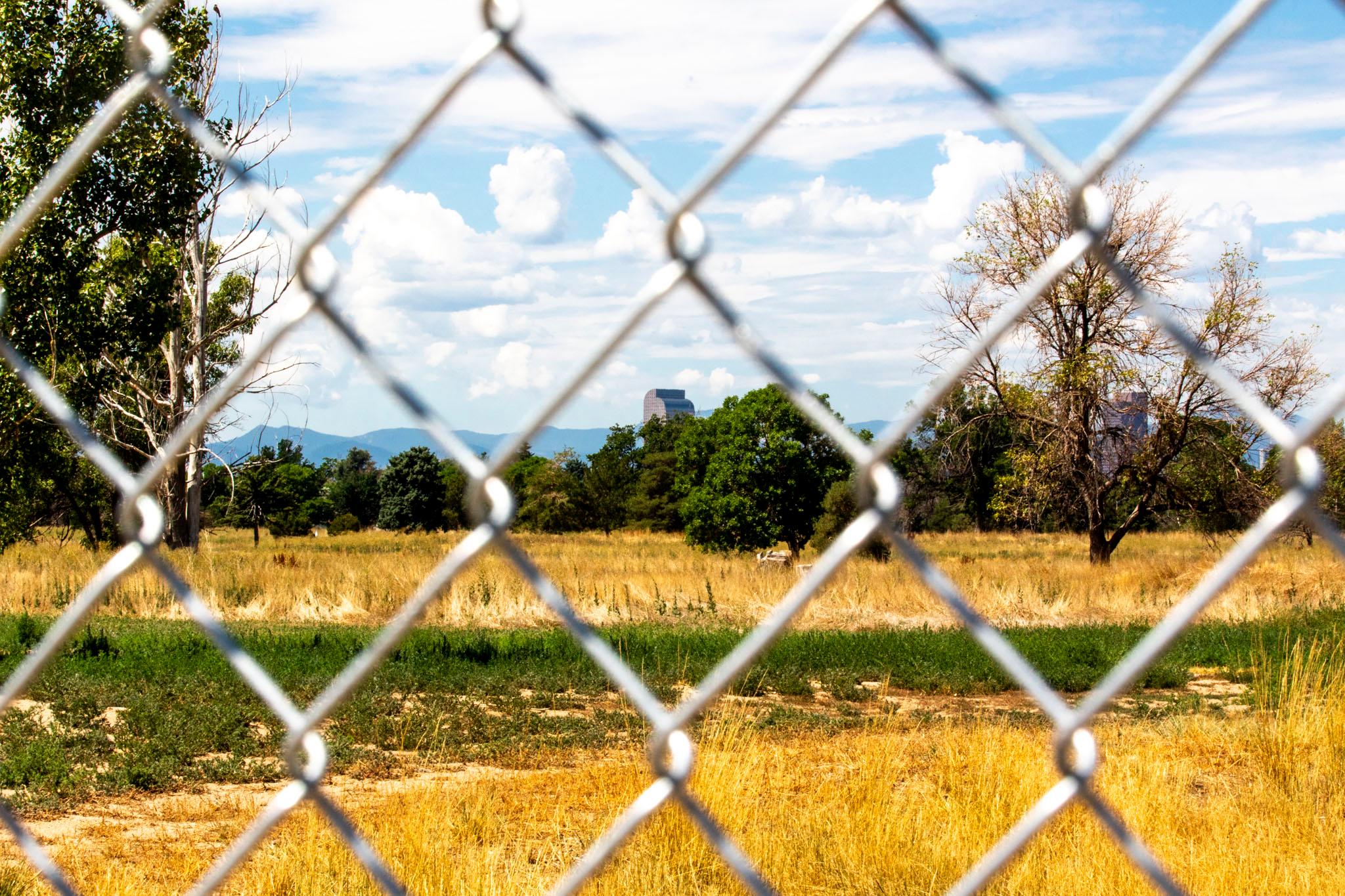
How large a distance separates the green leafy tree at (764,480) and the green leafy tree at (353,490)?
→ 2538cm

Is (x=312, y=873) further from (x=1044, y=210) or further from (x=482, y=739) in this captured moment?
(x=1044, y=210)

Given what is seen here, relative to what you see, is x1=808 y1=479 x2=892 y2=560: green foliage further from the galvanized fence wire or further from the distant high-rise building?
the galvanized fence wire

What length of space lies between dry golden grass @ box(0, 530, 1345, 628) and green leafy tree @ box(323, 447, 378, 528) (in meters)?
31.0

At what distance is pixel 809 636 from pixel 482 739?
4.55 meters

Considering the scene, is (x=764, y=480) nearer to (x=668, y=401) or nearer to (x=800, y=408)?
(x=668, y=401)

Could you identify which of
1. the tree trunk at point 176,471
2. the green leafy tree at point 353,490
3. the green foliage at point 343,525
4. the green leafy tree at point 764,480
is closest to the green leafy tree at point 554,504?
the green foliage at point 343,525

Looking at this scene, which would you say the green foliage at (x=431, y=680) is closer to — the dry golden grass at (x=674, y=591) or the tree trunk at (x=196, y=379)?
the dry golden grass at (x=674, y=591)

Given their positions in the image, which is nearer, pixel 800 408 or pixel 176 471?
pixel 800 408

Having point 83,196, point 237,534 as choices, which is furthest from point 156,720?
point 237,534

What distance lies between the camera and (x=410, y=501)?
4391 centimetres

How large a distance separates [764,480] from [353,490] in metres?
27.6

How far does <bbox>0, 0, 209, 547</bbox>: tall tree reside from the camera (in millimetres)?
6352

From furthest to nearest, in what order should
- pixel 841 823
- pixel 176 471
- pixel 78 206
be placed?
pixel 176 471, pixel 78 206, pixel 841 823

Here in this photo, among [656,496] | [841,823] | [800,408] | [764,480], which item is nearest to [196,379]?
[764,480]
